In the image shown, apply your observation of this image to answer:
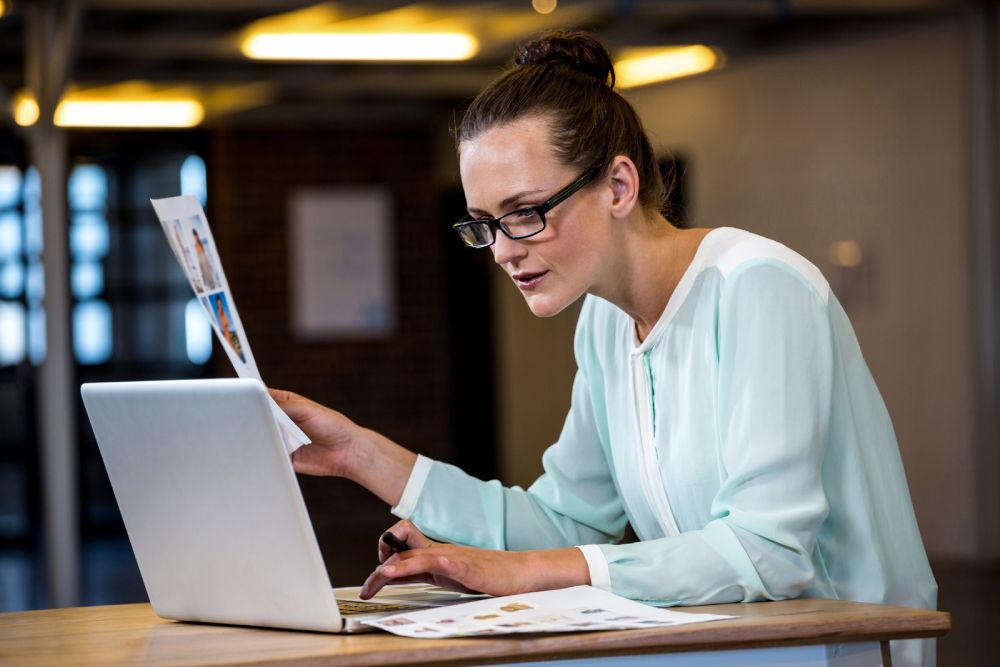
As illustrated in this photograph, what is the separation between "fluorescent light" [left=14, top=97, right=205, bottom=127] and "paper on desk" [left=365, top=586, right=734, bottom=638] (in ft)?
26.4

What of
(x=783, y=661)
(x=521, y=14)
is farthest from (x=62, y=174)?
(x=783, y=661)

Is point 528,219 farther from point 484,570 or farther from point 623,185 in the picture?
point 484,570

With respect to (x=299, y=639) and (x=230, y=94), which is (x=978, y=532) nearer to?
(x=230, y=94)

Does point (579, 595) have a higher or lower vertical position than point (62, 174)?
lower

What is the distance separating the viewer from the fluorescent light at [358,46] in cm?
734

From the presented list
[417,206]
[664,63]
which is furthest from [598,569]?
[417,206]

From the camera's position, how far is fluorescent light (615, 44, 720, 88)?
8.25m

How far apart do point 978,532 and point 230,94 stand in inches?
208

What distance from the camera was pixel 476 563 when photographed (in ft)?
5.17

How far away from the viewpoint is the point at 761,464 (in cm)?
164

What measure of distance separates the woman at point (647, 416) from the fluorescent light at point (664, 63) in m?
6.38

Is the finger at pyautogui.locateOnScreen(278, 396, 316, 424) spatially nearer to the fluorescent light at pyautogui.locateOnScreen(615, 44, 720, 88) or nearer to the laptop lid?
the laptop lid

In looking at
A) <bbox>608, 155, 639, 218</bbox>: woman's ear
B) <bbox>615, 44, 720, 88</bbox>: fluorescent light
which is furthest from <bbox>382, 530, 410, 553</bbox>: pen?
<bbox>615, 44, 720, 88</bbox>: fluorescent light

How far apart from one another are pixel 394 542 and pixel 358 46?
6039mm
